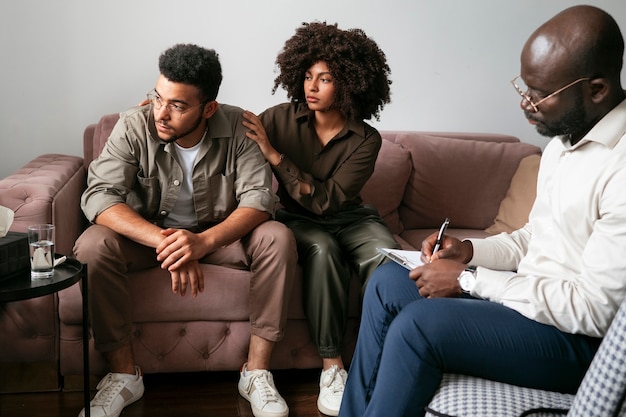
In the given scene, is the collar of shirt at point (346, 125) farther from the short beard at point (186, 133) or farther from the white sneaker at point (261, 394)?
the white sneaker at point (261, 394)

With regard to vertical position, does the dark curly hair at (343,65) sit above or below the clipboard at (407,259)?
above

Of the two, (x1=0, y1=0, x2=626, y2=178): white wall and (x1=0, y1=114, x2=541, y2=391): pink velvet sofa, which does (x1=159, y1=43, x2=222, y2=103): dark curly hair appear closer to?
(x1=0, y1=114, x2=541, y2=391): pink velvet sofa

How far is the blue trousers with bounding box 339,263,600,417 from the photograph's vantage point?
138 cm

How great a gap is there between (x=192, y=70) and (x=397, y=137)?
1091 mm

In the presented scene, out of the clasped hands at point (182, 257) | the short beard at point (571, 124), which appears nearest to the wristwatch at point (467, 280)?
the short beard at point (571, 124)

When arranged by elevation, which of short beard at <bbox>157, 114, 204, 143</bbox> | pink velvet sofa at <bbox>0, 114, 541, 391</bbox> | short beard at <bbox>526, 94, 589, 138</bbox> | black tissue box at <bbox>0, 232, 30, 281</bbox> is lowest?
pink velvet sofa at <bbox>0, 114, 541, 391</bbox>

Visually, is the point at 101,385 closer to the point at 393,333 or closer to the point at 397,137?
the point at 393,333

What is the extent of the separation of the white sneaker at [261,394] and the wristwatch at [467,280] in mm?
772

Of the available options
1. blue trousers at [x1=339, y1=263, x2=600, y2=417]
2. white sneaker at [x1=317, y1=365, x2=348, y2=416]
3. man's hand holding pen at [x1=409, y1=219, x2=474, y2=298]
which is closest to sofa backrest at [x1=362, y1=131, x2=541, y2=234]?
white sneaker at [x1=317, y1=365, x2=348, y2=416]

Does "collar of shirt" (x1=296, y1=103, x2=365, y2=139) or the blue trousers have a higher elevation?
"collar of shirt" (x1=296, y1=103, x2=365, y2=139)

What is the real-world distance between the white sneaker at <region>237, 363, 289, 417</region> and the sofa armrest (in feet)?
2.33

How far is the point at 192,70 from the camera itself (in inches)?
84.7

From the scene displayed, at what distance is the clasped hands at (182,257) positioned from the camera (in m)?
2.04

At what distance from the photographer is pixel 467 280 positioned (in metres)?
1.57
